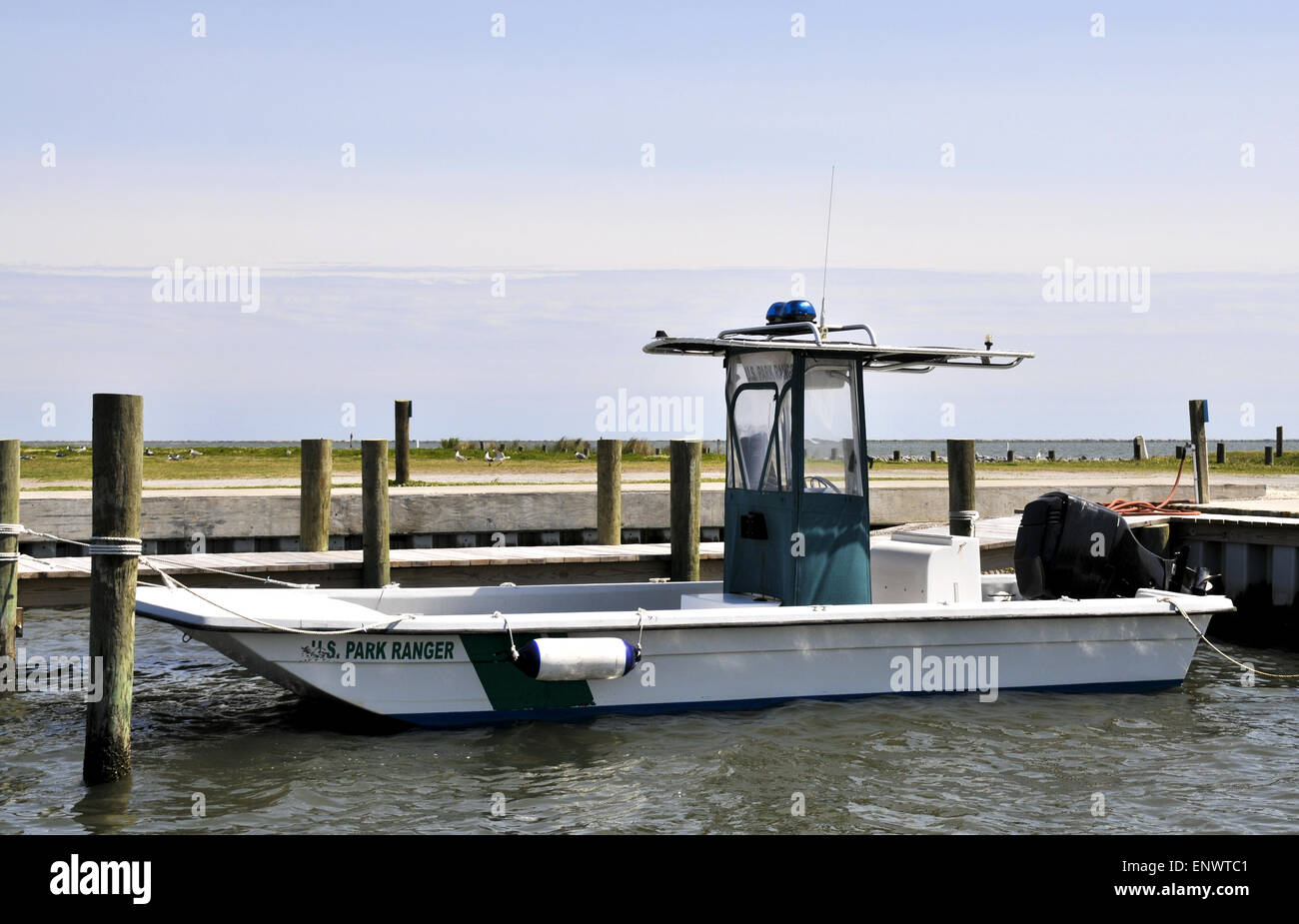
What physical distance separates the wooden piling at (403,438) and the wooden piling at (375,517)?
346 inches

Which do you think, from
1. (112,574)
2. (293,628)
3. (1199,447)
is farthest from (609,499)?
(1199,447)

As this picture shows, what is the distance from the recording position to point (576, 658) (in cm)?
774

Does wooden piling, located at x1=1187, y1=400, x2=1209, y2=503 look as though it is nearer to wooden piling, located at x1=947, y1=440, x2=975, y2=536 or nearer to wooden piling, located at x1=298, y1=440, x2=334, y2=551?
wooden piling, located at x1=947, y1=440, x2=975, y2=536

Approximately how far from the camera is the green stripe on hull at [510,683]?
791cm

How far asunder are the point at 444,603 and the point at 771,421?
109 inches

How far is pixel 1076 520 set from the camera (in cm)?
983

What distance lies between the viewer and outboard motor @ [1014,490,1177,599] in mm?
9797

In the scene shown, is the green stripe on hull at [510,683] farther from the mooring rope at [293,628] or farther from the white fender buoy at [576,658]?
the mooring rope at [293,628]

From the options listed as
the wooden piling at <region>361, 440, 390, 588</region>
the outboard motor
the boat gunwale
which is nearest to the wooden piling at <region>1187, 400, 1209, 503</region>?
the outboard motor

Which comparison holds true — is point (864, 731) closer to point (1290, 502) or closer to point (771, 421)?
point (771, 421)

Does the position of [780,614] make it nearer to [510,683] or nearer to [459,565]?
[510,683]

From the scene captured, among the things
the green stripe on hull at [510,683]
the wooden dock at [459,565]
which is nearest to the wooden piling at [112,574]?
the green stripe on hull at [510,683]

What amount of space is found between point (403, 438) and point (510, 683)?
14035 mm
